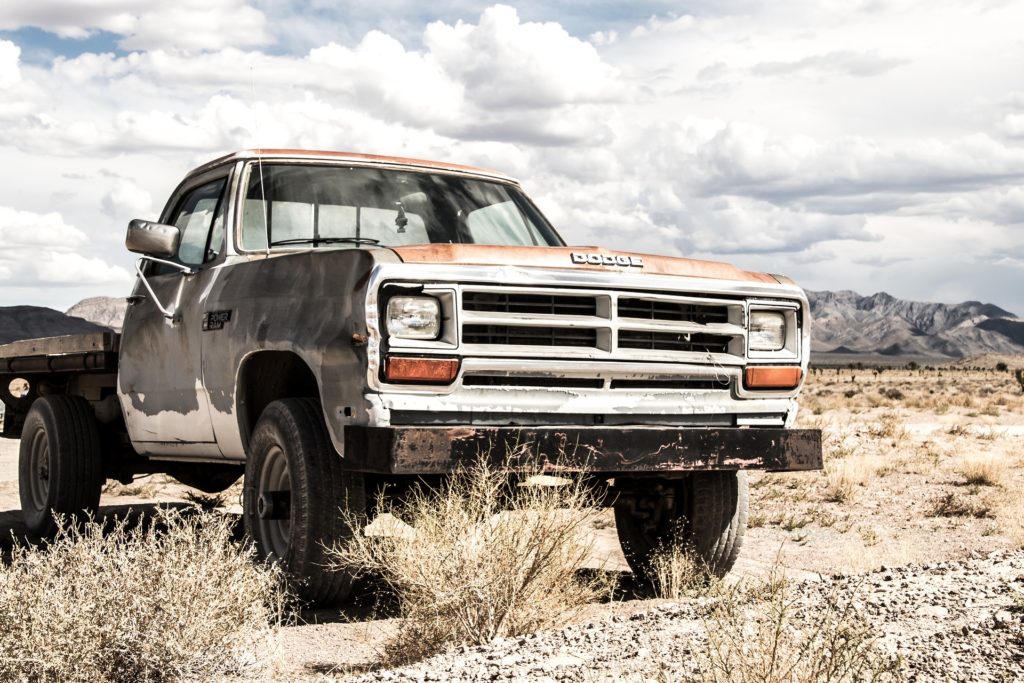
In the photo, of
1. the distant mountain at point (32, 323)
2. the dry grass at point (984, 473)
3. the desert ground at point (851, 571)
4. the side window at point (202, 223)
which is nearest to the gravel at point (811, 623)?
the desert ground at point (851, 571)

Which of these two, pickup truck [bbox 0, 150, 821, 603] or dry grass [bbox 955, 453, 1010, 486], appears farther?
dry grass [bbox 955, 453, 1010, 486]

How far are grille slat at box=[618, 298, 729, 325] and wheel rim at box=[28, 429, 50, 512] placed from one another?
15.5ft

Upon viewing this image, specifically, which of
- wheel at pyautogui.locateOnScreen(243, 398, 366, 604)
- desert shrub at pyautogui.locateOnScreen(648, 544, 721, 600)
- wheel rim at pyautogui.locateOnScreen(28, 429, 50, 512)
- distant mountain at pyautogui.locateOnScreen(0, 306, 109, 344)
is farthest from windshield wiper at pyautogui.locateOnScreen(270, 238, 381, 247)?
distant mountain at pyautogui.locateOnScreen(0, 306, 109, 344)

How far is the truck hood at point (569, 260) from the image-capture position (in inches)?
210

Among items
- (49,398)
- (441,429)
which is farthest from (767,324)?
(49,398)

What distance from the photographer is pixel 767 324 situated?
618 centimetres

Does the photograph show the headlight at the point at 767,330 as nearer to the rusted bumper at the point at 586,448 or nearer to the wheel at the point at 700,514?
the rusted bumper at the point at 586,448

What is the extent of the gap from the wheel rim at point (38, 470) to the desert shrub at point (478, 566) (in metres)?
4.17

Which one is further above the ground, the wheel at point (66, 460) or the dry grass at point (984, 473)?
the wheel at point (66, 460)

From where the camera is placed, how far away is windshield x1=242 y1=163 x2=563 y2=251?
690cm

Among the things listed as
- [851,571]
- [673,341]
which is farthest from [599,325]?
[851,571]

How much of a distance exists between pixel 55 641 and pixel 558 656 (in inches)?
67.7

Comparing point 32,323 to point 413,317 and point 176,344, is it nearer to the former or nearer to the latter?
point 176,344

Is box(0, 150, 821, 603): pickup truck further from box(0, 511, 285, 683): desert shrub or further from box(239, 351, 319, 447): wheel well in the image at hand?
box(0, 511, 285, 683): desert shrub
